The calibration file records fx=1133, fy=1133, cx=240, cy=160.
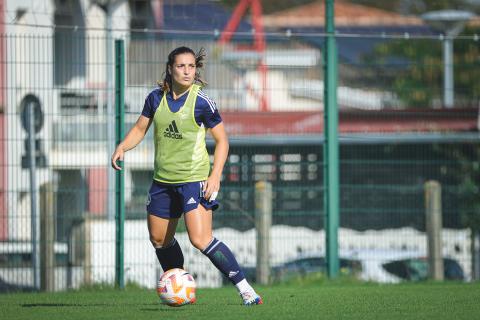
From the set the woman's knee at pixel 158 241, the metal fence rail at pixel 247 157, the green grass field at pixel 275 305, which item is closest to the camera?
the green grass field at pixel 275 305

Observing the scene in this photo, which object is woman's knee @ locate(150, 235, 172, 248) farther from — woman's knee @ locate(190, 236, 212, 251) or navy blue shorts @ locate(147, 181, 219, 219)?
woman's knee @ locate(190, 236, 212, 251)

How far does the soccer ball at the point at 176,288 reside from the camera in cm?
838

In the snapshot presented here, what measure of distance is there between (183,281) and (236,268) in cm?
40

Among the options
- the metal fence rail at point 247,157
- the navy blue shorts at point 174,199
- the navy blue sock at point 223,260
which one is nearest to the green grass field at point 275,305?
the navy blue sock at point 223,260

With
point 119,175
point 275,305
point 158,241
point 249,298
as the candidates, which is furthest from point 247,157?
point 249,298

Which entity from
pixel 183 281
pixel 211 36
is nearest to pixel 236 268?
pixel 183 281

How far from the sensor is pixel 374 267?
45.9ft

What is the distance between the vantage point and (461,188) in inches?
555

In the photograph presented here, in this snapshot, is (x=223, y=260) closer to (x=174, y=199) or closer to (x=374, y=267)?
(x=174, y=199)

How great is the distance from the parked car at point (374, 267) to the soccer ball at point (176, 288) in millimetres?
4842

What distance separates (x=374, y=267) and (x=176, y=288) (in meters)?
6.03

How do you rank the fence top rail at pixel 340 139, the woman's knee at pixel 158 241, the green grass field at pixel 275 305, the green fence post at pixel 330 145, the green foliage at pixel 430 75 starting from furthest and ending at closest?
the green foliage at pixel 430 75, the fence top rail at pixel 340 139, the green fence post at pixel 330 145, the woman's knee at pixel 158 241, the green grass field at pixel 275 305

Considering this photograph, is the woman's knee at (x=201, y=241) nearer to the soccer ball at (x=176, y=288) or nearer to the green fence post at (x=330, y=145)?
the soccer ball at (x=176, y=288)

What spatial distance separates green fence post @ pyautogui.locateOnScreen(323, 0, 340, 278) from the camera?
1323 centimetres
